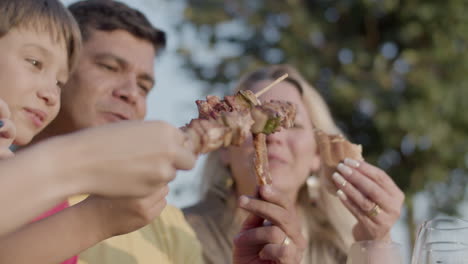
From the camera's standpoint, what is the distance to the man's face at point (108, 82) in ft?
8.93

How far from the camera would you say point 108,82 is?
2.81m

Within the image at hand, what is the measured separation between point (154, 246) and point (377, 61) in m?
4.43

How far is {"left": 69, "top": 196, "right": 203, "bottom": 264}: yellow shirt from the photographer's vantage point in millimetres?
2072

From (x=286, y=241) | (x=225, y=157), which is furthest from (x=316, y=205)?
(x=286, y=241)

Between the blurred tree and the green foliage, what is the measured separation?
0.01 m

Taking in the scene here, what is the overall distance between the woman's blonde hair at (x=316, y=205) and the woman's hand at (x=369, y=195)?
801 millimetres

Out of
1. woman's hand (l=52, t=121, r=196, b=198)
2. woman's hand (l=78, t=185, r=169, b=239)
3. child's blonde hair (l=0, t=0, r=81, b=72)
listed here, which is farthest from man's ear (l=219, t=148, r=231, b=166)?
woman's hand (l=52, t=121, r=196, b=198)

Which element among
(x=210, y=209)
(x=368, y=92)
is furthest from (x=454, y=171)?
(x=210, y=209)

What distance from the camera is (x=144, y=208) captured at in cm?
132

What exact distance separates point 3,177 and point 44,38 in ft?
3.72

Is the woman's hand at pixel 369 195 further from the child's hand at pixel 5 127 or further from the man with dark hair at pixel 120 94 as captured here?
the child's hand at pixel 5 127

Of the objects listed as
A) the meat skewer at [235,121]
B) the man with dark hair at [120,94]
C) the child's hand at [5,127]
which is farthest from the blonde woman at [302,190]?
the child's hand at [5,127]

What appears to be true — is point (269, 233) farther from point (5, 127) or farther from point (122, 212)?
point (5, 127)

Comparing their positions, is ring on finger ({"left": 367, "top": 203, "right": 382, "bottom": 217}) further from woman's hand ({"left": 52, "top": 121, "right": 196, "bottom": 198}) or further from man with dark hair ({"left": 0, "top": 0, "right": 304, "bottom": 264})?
woman's hand ({"left": 52, "top": 121, "right": 196, "bottom": 198})
